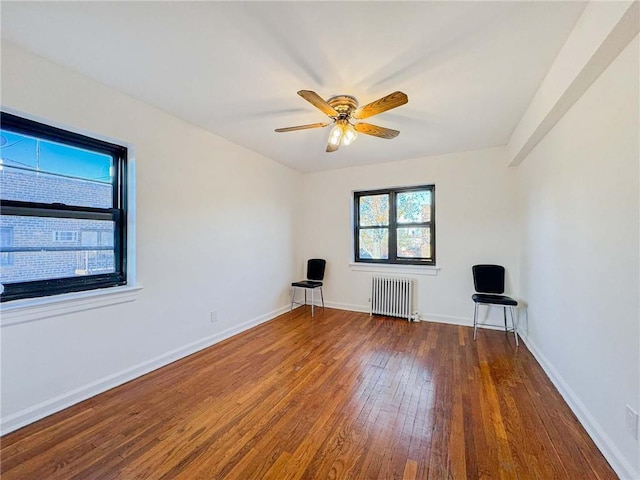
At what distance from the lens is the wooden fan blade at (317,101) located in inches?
73.9

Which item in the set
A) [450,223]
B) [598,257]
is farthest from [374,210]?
[598,257]

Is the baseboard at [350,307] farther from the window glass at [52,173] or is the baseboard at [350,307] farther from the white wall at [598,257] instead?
the window glass at [52,173]

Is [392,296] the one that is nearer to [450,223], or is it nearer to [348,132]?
[450,223]

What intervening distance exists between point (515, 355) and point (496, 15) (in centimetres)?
307

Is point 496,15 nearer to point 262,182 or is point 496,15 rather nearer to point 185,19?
point 185,19

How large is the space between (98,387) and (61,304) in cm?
76

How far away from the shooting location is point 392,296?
4285 millimetres

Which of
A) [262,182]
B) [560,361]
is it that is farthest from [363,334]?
[262,182]

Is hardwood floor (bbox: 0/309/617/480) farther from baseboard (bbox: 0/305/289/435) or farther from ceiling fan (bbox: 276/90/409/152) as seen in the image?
ceiling fan (bbox: 276/90/409/152)

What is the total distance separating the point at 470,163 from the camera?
3914mm

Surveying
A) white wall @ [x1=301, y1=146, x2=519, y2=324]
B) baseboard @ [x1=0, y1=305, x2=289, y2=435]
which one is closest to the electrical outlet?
white wall @ [x1=301, y1=146, x2=519, y2=324]

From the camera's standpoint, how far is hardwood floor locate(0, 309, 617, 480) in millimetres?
1507

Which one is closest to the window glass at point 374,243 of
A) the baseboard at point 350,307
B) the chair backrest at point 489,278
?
the baseboard at point 350,307

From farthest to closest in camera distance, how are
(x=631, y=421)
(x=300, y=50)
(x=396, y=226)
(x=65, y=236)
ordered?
(x=396, y=226)
(x=65, y=236)
(x=300, y=50)
(x=631, y=421)
